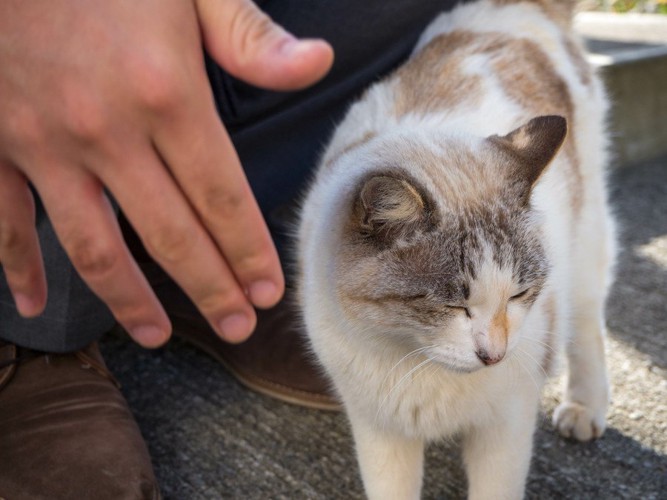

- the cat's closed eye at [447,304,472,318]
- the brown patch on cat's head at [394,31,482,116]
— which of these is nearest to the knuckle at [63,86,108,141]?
the cat's closed eye at [447,304,472,318]

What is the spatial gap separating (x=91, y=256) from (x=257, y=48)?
196 mm

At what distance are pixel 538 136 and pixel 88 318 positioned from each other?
3.88 feet

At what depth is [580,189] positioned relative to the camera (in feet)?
5.98

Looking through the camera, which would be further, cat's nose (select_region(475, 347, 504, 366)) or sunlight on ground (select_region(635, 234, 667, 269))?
sunlight on ground (select_region(635, 234, 667, 269))

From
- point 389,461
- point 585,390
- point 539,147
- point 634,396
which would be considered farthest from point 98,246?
point 634,396

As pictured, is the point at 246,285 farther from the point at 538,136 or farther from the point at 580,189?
the point at 580,189

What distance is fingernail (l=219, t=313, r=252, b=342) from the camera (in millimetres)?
575

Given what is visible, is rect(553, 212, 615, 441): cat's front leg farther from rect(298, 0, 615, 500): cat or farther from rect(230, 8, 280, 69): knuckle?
rect(230, 8, 280, 69): knuckle

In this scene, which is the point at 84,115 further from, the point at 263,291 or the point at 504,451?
the point at 504,451

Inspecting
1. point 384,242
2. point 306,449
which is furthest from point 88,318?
point 384,242

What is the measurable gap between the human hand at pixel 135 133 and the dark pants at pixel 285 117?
4.08 feet

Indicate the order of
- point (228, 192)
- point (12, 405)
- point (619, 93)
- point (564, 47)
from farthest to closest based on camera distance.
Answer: point (619, 93) → point (564, 47) → point (12, 405) → point (228, 192)

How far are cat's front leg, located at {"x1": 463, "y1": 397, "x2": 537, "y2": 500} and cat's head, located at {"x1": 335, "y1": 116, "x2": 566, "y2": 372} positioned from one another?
10.1 inches

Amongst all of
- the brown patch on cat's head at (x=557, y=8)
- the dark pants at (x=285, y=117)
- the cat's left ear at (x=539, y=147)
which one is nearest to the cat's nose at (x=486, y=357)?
the cat's left ear at (x=539, y=147)
